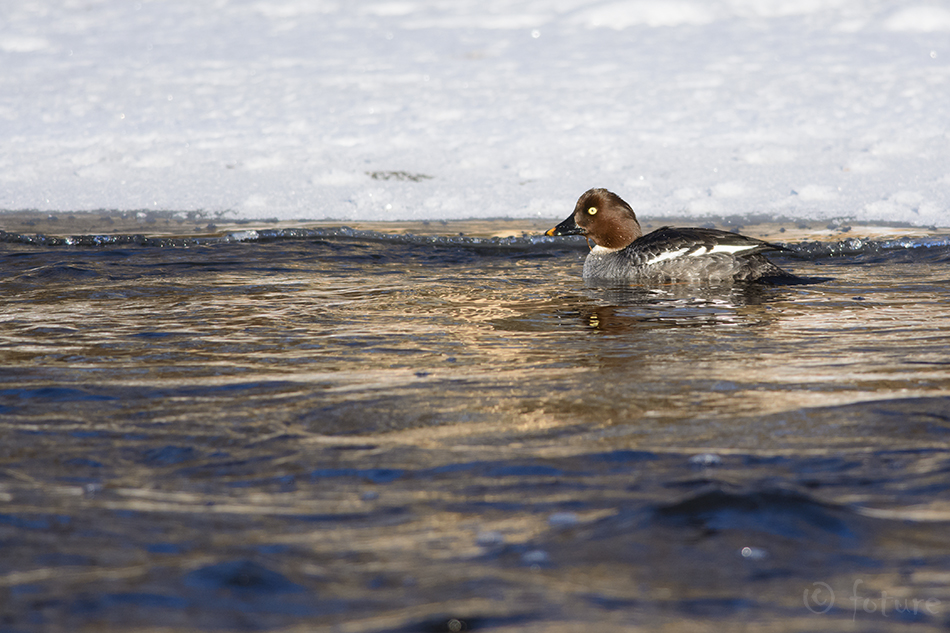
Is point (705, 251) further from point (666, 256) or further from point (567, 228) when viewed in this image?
point (567, 228)

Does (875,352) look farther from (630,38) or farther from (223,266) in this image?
(630,38)

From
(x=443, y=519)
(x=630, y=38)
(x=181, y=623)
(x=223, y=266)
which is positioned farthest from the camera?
(x=630, y=38)

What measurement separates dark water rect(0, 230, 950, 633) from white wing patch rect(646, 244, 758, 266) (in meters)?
1.14

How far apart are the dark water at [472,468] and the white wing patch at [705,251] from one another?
45.0 inches

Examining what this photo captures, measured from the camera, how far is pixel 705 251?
23.3 feet

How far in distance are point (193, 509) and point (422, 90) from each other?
31.2 feet

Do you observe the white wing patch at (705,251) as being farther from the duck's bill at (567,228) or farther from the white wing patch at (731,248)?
the duck's bill at (567,228)

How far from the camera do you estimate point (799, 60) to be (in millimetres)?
11930

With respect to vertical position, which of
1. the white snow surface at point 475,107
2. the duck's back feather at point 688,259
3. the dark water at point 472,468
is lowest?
the dark water at point 472,468

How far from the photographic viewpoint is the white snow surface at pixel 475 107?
9.31 m

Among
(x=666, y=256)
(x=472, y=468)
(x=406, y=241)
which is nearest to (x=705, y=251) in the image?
(x=666, y=256)

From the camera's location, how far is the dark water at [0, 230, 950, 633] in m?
2.27

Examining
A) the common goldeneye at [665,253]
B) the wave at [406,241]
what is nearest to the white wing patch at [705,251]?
the common goldeneye at [665,253]

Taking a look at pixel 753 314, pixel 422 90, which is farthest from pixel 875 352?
pixel 422 90
